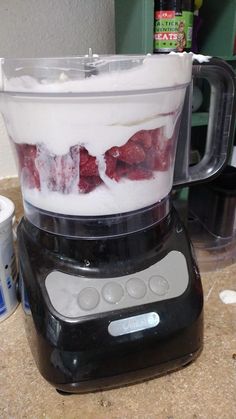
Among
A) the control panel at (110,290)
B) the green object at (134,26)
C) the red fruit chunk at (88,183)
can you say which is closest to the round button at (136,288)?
the control panel at (110,290)

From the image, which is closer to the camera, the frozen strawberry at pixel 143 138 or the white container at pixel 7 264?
the frozen strawberry at pixel 143 138

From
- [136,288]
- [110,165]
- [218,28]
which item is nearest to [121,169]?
[110,165]

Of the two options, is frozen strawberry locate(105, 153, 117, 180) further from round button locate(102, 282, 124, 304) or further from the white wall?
the white wall

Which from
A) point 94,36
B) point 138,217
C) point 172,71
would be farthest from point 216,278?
point 94,36

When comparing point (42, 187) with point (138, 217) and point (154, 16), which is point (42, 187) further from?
point (154, 16)

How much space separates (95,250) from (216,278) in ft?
0.94

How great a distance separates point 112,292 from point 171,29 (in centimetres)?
40

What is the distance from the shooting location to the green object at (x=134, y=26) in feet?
1.65

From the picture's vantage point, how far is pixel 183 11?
1.67 feet

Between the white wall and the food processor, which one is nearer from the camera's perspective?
the food processor

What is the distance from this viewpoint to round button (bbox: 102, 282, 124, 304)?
0.36 m

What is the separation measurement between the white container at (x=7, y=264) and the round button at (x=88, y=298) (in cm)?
16

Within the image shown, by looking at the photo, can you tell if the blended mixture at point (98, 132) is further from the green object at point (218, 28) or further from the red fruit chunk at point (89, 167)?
the green object at point (218, 28)

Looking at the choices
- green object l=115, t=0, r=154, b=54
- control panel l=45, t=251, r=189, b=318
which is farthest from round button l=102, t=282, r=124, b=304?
green object l=115, t=0, r=154, b=54
